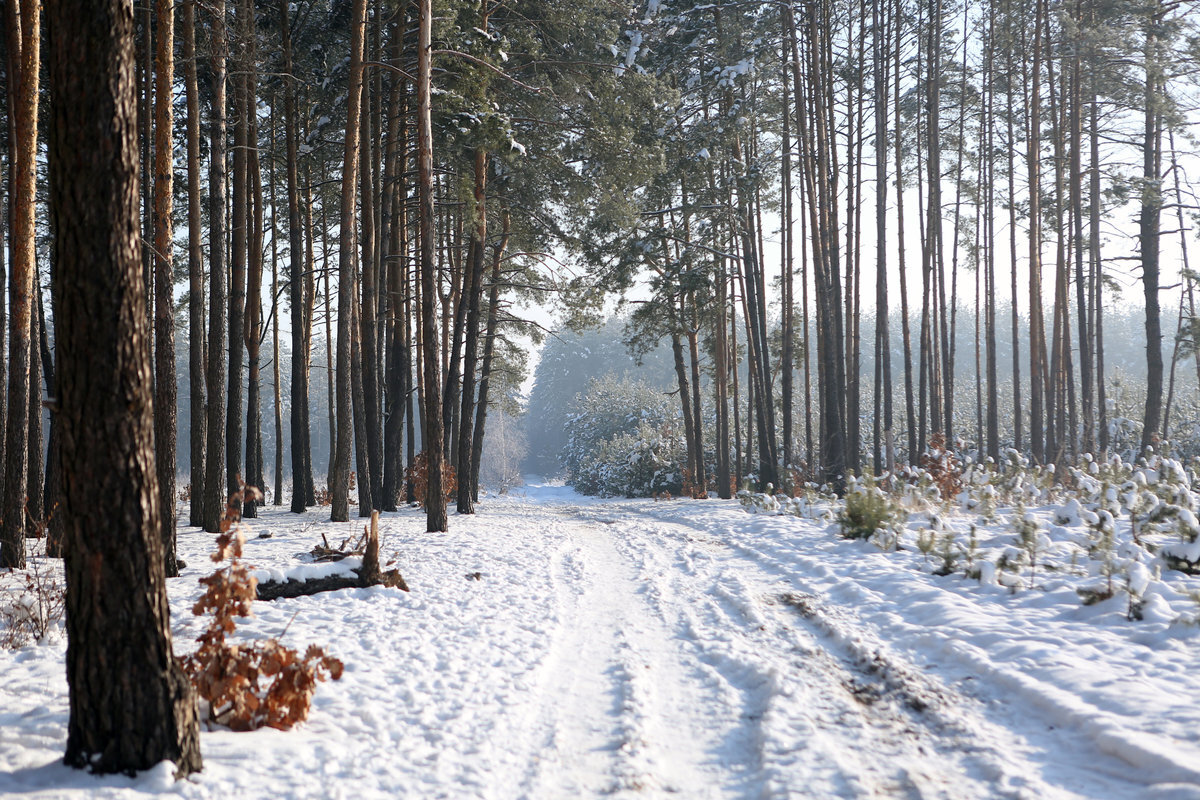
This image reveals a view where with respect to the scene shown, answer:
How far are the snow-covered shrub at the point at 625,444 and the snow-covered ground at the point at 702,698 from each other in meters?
21.3

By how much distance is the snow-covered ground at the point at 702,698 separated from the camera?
9.27ft

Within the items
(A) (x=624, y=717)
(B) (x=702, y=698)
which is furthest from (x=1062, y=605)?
(A) (x=624, y=717)

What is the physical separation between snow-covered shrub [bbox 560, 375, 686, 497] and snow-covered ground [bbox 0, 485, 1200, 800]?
69.9 ft

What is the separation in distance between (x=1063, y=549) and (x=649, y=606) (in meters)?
4.00

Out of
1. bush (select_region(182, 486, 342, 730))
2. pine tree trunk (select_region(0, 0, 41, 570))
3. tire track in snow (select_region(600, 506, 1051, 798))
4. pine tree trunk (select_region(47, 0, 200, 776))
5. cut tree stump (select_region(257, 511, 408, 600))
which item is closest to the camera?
pine tree trunk (select_region(47, 0, 200, 776))

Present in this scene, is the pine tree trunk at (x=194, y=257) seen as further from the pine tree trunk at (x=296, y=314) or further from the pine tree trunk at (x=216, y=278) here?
the pine tree trunk at (x=296, y=314)

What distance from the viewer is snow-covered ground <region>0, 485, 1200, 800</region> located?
9.27 ft

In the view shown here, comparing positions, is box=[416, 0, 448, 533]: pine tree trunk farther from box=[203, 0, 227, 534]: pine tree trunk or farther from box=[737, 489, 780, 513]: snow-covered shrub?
box=[737, 489, 780, 513]: snow-covered shrub

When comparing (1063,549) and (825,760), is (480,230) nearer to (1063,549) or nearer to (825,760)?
(1063,549)

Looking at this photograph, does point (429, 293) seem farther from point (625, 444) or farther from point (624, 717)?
point (625, 444)

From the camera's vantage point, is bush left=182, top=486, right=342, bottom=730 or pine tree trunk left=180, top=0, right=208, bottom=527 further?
pine tree trunk left=180, top=0, right=208, bottom=527

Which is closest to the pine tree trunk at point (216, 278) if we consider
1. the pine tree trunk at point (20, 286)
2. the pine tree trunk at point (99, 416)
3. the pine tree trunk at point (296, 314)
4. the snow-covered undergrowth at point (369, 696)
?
the pine tree trunk at point (20, 286)

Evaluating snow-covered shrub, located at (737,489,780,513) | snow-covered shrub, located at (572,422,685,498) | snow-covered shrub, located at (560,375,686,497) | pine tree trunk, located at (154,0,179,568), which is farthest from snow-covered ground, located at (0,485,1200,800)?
snow-covered shrub, located at (560,375,686,497)

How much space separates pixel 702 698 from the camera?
380 centimetres
